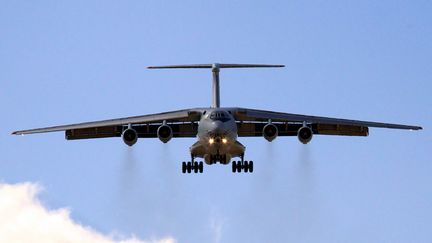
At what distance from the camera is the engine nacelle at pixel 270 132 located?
33969 mm

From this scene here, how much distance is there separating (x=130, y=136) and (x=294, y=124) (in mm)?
5827

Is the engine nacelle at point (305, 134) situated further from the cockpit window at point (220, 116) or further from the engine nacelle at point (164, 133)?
the engine nacelle at point (164, 133)

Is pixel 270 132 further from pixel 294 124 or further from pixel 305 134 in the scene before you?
pixel 294 124

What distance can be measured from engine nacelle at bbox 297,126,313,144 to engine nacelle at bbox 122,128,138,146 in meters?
5.19

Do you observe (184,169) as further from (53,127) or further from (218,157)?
(53,127)

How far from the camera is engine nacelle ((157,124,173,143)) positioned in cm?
3384

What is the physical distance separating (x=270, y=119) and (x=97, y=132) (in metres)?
6.15

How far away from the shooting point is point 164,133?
33.9 metres

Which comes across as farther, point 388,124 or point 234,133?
point 388,124

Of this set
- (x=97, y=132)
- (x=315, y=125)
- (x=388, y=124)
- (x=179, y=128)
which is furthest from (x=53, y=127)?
(x=388, y=124)

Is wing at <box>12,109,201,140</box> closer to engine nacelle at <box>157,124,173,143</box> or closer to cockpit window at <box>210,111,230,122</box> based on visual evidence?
engine nacelle at <box>157,124,173,143</box>

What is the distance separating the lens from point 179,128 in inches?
1427

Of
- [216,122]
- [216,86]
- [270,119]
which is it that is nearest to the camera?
[216,122]

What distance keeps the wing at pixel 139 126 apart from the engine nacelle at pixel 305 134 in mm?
3308
